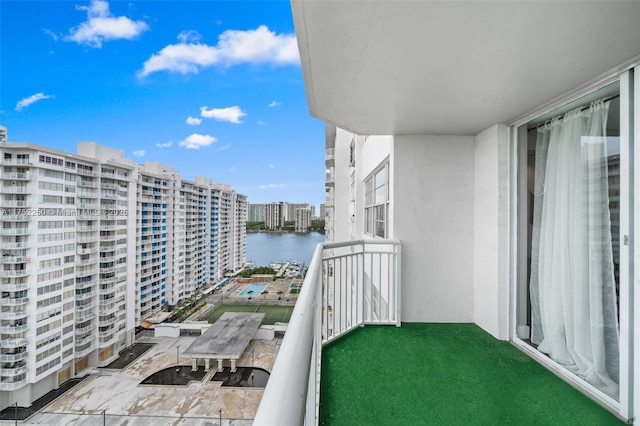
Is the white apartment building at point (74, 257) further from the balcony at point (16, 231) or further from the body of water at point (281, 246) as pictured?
the body of water at point (281, 246)

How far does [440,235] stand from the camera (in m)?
3.41

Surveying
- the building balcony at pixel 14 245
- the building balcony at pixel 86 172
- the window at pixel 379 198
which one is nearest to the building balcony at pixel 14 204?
the building balcony at pixel 14 245

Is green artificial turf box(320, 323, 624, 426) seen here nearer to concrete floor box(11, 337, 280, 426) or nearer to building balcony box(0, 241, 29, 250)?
concrete floor box(11, 337, 280, 426)

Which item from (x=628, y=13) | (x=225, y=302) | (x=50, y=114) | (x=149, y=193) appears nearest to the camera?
(x=628, y=13)

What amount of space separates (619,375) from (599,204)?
109cm

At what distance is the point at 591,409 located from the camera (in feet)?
6.25

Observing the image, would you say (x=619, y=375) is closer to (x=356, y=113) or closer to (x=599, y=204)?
(x=599, y=204)

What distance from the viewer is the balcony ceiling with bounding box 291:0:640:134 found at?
1279mm

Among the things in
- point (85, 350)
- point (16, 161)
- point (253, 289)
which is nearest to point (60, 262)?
point (16, 161)

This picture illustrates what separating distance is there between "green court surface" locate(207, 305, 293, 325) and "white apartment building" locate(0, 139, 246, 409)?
426 cm

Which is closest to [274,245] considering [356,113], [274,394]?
[356,113]

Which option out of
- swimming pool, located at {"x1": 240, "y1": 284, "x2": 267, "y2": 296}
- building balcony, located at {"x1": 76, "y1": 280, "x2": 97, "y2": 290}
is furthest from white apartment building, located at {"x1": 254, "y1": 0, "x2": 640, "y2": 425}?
swimming pool, located at {"x1": 240, "y1": 284, "x2": 267, "y2": 296}

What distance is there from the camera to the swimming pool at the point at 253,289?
27186 mm

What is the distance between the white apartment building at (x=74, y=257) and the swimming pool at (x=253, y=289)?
648cm
